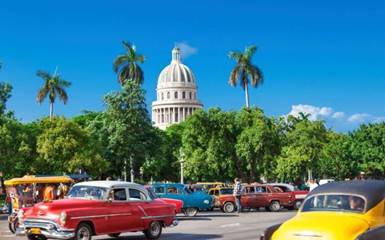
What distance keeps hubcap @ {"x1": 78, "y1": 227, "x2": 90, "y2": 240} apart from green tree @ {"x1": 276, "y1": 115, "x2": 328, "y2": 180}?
141ft

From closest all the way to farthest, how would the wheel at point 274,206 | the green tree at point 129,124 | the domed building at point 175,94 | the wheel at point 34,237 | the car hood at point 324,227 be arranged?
the car hood at point 324,227 < the wheel at point 34,237 < the wheel at point 274,206 < the green tree at point 129,124 < the domed building at point 175,94

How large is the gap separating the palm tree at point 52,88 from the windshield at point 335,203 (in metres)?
58.5

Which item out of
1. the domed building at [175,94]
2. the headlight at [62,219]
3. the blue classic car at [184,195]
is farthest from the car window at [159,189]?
the domed building at [175,94]

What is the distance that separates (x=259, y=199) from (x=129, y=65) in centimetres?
3276

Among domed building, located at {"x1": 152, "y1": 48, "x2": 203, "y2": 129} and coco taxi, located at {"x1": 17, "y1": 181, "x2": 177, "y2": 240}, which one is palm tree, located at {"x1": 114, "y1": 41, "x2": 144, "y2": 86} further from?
domed building, located at {"x1": 152, "y1": 48, "x2": 203, "y2": 129}

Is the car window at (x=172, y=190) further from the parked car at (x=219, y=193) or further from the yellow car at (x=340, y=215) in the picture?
the yellow car at (x=340, y=215)

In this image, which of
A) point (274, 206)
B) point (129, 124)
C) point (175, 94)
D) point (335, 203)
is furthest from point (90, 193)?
point (175, 94)

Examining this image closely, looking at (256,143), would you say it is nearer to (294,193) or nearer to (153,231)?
(294,193)

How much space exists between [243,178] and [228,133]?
4457mm

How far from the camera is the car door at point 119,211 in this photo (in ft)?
54.7

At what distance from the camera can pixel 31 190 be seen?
25.8 meters

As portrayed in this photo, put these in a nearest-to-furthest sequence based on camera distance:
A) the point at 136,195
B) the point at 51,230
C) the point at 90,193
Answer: the point at 51,230
the point at 90,193
the point at 136,195

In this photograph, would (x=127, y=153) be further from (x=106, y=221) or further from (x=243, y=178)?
(x=106, y=221)

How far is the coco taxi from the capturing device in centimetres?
1558
